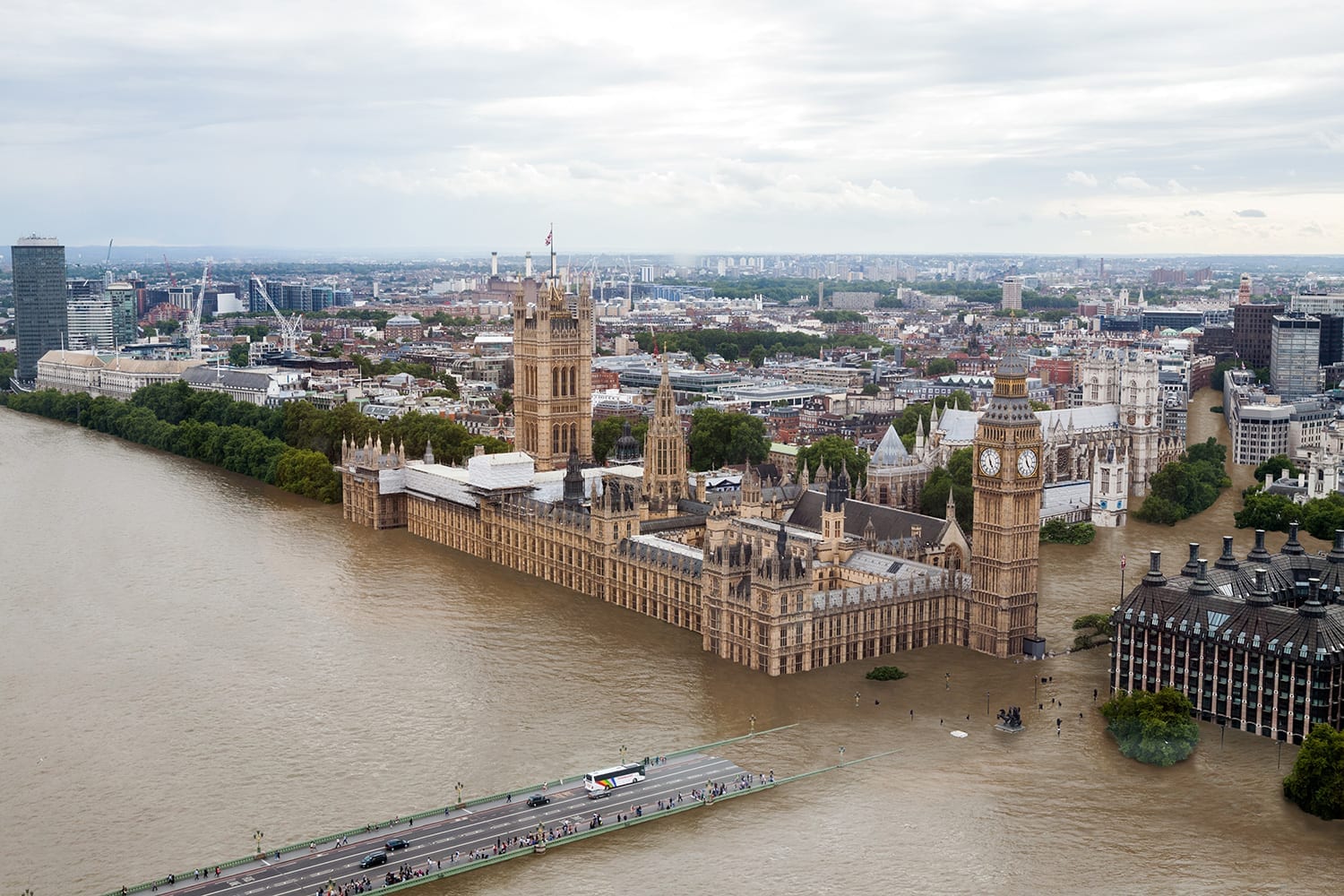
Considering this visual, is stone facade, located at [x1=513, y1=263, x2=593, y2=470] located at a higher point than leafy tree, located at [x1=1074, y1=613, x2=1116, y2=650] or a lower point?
higher

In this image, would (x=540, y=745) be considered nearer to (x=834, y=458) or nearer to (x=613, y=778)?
(x=613, y=778)

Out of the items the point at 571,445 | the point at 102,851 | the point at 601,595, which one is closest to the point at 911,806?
the point at 102,851

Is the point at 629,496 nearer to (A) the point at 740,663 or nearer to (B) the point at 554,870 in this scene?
(A) the point at 740,663

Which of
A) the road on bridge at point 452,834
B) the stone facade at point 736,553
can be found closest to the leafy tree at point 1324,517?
the stone facade at point 736,553

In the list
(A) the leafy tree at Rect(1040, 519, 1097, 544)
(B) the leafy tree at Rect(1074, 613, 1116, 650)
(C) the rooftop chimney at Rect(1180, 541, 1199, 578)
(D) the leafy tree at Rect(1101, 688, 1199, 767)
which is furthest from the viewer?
(A) the leafy tree at Rect(1040, 519, 1097, 544)

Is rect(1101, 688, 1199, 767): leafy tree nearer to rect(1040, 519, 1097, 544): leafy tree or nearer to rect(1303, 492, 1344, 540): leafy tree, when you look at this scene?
rect(1303, 492, 1344, 540): leafy tree

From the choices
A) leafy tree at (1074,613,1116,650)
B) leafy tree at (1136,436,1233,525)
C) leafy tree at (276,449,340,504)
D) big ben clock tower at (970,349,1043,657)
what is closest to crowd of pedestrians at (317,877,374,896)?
big ben clock tower at (970,349,1043,657)

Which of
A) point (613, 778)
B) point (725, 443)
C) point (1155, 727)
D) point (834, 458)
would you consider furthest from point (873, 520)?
point (725, 443)
